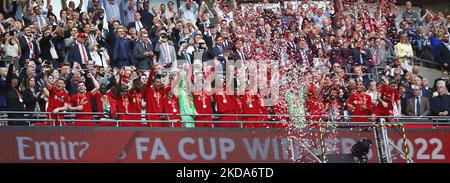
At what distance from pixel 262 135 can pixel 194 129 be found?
1343 millimetres

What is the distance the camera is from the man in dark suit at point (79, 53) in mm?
24250

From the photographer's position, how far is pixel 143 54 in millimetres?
24984

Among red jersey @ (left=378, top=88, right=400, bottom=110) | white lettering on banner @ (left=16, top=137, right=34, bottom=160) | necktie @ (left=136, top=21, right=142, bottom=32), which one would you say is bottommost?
white lettering on banner @ (left=16, top=137, right=34, bottom=160)

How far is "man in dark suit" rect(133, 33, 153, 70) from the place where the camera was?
25.0 m

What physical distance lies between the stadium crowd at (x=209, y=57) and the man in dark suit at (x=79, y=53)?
0.06 feet

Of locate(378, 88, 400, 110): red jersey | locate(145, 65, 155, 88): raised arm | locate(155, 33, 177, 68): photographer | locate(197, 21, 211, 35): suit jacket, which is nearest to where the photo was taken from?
locate(145, 65, 155, 88): raised arm

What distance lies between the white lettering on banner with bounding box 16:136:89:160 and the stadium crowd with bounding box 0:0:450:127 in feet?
1.45

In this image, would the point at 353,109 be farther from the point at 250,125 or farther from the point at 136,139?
the point at 136,139

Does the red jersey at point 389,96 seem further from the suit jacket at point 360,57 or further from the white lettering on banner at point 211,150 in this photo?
the white lettering on banner at point 211,150

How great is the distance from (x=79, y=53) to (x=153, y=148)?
2.48 meters

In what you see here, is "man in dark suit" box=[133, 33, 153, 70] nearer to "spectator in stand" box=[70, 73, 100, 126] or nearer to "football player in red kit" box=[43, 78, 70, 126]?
"spectator in stand" box=[70, 73, 100, 126]

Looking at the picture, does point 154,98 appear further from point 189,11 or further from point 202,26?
point 189,11

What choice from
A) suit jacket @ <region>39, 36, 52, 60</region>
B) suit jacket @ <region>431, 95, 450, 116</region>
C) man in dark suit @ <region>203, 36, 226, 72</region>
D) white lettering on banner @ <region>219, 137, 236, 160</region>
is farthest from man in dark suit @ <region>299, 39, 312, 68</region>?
suit jacket @ <region>39, 36, 52, 60</region>

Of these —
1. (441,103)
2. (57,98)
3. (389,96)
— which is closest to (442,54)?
(441,103)
